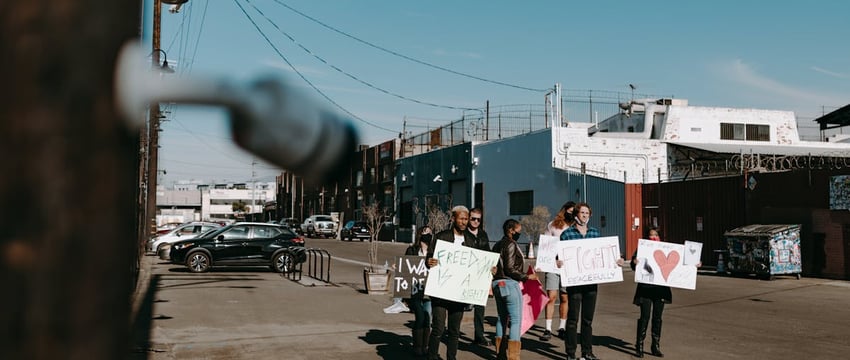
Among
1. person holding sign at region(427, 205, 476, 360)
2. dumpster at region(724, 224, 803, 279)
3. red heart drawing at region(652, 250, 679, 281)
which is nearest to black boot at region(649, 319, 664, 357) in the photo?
red heart drawing at region(652, 250, 679, 281)

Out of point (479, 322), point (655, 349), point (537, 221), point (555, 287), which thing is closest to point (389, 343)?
point (479, 322)

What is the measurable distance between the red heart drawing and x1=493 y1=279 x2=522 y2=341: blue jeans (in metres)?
2.25

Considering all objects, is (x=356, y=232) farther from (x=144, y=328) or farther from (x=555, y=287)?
(x=555, y=287)

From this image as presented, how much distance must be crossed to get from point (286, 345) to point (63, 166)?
9853 mm

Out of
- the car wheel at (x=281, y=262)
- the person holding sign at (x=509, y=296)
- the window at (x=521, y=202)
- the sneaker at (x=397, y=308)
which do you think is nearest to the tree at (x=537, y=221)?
the window at (x=521, y=202)

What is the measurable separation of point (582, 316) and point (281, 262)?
16.7 m

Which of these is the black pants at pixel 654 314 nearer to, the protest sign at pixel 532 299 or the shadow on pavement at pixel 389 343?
the protest sign at pixel 532 299

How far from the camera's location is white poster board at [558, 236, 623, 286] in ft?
28.9

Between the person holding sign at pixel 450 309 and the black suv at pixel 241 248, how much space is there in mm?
15210

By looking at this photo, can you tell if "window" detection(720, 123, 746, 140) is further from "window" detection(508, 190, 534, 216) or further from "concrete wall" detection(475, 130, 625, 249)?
"window" detection(508, 190, 534, 216)

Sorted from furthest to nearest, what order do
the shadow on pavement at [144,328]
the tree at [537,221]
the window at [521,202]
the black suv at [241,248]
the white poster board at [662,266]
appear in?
the window at [521,202] < the tree at [537,221] < the black suv at [241,248] < the white poster board at [662,266] < the shadow on pavement at [144,328]

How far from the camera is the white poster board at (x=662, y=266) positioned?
31.4 ft

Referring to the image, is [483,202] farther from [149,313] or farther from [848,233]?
[149,313]

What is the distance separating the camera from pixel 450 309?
850 cm
